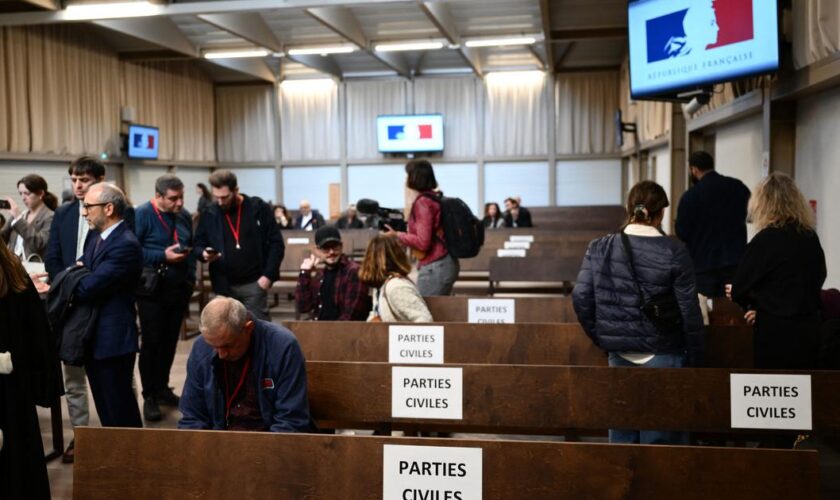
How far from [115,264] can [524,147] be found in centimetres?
1618

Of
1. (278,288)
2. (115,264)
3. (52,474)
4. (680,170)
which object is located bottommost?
(52,474)

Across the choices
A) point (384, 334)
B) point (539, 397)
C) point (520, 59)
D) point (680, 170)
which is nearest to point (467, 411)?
point (539, 397)

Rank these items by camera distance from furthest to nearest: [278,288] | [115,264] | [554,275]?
[278,288] → [554,275] → [115,264]

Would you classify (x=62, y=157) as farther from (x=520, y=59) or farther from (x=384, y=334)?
(x=384, y=334)

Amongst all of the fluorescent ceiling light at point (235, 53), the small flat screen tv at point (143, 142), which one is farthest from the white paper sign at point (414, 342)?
the small flat screen tv at point (143, 142)

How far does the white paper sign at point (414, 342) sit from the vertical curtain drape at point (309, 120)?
1624 centimetres

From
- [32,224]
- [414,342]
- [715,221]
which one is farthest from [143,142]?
[414,342]

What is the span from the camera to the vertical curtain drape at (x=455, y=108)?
760 inches

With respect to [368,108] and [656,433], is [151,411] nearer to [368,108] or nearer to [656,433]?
[656,433]

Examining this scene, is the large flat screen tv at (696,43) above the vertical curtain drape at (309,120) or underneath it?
underneath

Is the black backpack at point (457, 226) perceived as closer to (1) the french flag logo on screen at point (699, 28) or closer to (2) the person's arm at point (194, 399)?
(2) the person's arm at point (194, 399)

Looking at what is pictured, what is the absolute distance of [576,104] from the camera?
1875 centimetres

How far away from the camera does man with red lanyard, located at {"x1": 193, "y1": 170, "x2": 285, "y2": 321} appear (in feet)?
16.0

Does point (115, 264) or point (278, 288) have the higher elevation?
point (115, 264)
